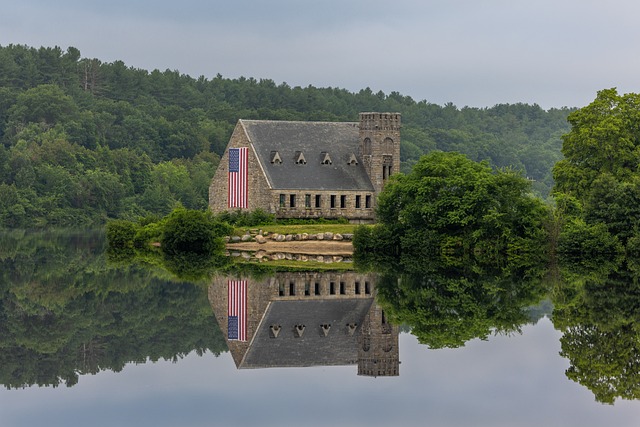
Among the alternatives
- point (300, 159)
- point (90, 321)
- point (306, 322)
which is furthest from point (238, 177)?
point (90, 321)

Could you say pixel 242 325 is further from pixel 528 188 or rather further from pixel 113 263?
pixel 528 188

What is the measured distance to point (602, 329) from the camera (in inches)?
1193

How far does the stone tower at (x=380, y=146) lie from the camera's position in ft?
239

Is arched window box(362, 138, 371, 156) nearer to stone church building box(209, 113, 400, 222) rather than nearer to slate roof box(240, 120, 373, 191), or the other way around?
stone church building box(209, 113, 400, 222)

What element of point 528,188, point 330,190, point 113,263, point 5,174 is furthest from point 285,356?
point 5,174

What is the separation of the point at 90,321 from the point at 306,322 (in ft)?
18.8

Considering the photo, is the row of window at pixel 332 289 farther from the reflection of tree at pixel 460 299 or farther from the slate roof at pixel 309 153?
the slate roof at pixel 309 153

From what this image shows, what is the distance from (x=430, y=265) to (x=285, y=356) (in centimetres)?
2403

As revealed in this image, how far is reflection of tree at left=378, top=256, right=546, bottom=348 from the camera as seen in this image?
101 ft

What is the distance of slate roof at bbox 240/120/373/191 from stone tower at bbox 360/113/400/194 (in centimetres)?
56

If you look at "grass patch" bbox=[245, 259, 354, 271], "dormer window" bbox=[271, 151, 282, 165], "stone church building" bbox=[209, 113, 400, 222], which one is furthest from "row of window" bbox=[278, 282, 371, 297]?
"dormer window" bbox=[271, 151, 282, 165]

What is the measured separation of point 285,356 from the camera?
2775 centimetres

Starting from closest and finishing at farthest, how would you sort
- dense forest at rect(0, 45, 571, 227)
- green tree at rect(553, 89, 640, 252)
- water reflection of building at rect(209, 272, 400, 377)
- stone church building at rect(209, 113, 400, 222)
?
1. water reflection of building at rect(209, 272, 400, 377)
2. green tree at rect(553, 89, 640, 252)
3. stone church building at rect(209, 113, 400, 222)
4. dense forest at rect(0, 45, 571, 227)

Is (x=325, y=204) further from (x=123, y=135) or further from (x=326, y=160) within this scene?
(x=123, y=135)
